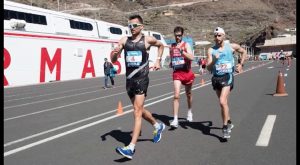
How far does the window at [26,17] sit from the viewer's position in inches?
1172

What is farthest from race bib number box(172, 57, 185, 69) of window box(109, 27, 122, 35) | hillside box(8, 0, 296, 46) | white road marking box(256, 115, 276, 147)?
hillside box(8, 0, 296, 46)

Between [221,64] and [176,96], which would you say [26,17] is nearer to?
[176,96]

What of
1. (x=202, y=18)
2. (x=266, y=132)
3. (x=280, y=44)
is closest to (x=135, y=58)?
(x=266, y=132)

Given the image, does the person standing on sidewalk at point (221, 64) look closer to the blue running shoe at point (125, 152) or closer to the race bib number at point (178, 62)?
the race bib number at point (178, 62)

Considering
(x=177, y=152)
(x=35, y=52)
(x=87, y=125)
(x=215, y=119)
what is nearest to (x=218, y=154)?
(x=177, y=152)

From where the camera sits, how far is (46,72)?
32.6 m

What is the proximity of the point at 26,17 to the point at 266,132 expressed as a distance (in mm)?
27026

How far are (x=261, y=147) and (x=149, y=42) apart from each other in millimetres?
2419

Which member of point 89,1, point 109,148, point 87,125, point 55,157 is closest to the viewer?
point 55,157

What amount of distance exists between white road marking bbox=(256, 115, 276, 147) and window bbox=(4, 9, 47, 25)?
24497 millimetres

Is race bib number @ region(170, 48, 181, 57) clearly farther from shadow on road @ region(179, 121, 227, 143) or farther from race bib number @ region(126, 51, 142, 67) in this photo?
race bib number @ region(126, 51, 142, 67)

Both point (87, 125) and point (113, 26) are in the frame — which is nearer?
point (87, 125)

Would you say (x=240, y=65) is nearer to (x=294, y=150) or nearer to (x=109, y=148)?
(x=294, y=150)

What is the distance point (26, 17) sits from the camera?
3127cm
